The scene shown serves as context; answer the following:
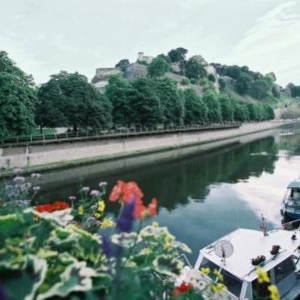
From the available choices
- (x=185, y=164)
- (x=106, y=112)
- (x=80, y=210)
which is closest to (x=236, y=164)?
(x=185, y=164)

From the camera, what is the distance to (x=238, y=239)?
575 inches

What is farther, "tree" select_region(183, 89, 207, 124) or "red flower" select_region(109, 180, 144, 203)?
"tree" select_region(183, 89, 207, 124)

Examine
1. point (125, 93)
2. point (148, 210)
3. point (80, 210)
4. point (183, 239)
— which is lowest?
point (183, 239)

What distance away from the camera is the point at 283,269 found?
12438mm

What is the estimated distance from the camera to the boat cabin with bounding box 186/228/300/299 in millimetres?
11227

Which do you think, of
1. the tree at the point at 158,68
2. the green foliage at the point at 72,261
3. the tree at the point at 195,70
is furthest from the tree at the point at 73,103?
the tree at the point at 195,70

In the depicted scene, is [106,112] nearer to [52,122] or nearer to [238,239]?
[52,122]

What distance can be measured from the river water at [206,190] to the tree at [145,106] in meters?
15.5

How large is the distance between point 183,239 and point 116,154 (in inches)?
1474

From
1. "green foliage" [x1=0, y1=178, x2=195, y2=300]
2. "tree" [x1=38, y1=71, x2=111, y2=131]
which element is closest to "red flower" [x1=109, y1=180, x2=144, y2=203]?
"green foliage" [x1=0, y1=178, x2=195, y2=300]

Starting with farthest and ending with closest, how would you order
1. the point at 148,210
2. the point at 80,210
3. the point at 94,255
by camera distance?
the point at 80,210 → the point at 94,255 → the point at 148,210

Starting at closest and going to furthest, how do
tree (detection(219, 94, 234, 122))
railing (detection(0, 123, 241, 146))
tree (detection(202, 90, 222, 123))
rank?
railing (detection(0, 123, 241, 146)) → tree (detection(202, 90, 222, 123)) → tree (detection(219, 94, 234, 122))

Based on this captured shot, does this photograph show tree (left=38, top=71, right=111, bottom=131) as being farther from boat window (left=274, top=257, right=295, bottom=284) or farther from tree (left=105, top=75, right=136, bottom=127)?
boat window (left=274, top=257, right=295, bottom=284)

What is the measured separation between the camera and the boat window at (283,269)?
12156 millimetres
